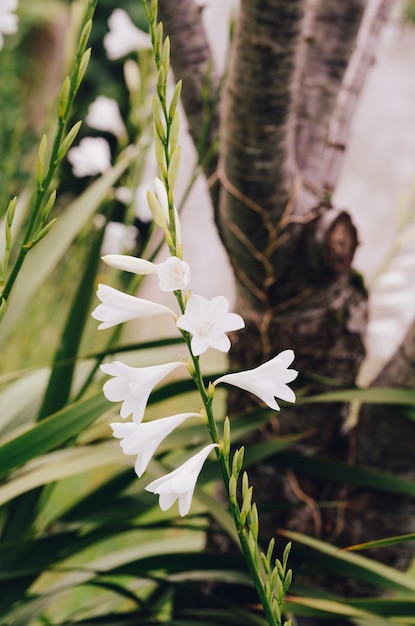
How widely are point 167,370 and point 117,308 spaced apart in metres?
0.06

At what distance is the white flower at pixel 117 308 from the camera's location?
1.63 ft

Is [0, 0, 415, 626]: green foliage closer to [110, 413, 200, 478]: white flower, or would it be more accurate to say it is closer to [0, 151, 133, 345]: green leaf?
[0, 151, 133, 345]: green leaf

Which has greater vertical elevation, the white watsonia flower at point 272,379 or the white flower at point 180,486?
the white watsonia flower at point 272,379

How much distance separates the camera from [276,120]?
101cm

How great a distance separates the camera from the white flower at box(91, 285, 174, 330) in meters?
0.50

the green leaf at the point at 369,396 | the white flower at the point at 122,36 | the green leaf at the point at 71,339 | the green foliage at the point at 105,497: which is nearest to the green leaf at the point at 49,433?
the green foliage at the point at 105,497

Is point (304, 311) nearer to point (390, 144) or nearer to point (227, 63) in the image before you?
point (227, 63)

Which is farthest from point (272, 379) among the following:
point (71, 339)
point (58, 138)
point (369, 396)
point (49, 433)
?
point (71, 339)

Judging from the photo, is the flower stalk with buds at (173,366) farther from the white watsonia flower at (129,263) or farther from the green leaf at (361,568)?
the green leaf at (361,568)

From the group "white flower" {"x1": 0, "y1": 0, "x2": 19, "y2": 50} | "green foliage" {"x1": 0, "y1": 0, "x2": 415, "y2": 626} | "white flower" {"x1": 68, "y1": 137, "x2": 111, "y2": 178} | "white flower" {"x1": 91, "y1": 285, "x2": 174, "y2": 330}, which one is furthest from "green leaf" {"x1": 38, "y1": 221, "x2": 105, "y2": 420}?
"white flower" {"x1": 68, "y1": 137, "x2": 111, "y2": 178}

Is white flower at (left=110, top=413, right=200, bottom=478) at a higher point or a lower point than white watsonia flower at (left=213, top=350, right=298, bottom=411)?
lower

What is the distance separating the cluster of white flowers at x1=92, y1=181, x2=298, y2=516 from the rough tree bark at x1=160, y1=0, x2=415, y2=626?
1.80 feet

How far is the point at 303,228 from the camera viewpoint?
1.16m

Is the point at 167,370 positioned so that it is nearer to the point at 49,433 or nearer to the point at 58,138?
the point at 58,138
